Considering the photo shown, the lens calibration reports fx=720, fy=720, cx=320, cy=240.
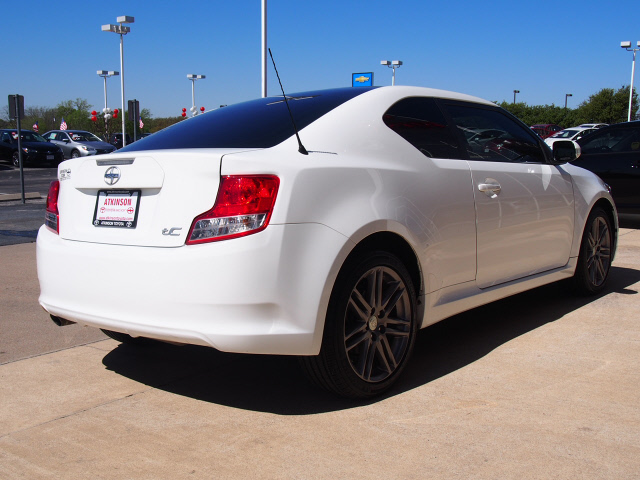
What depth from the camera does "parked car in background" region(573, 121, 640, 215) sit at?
10219 millimetres

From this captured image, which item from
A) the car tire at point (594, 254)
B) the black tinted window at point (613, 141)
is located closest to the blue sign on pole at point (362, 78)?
A: the black tinted window at point (613, 141)

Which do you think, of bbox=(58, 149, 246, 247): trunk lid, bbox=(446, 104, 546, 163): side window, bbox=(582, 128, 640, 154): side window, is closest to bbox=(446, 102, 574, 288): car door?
bbox=(446, 104, 546, 163): side window

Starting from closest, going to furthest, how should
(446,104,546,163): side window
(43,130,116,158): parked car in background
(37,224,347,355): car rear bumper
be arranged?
(37,224,347,355): car rear bumper
(446,104,546,163): side window
(43,130,116,158): parked car in background

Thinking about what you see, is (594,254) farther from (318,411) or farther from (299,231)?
(299,231)

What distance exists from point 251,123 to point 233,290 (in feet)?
3.87

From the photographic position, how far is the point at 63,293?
358 centimetres

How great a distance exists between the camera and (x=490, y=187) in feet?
14.4

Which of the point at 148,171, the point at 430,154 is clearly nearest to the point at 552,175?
the point at 430,154

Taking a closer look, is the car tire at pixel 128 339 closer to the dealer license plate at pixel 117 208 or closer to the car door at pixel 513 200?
the dealer license plate at pixel 117 208

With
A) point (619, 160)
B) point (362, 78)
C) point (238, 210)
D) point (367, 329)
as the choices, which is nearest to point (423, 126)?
point (367, 329)

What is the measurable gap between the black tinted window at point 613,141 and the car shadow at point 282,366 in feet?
19.1

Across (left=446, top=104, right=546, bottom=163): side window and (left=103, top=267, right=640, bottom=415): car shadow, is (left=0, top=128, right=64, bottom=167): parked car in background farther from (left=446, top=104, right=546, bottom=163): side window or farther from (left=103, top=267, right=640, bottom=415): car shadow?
(left=446, top=104, right=546, bottom=163): side window

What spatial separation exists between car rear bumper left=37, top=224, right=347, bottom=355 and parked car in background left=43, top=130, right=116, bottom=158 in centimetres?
3155

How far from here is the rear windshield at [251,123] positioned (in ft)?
11.8
